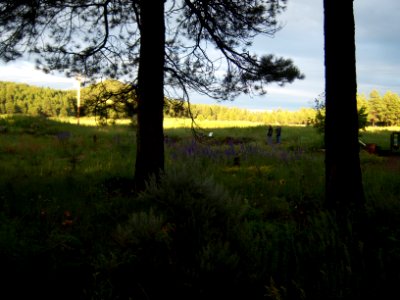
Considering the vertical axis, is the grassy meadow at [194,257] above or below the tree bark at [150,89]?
below

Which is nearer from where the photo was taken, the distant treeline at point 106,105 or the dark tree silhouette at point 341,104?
the dark tree silhouette at point 341,104

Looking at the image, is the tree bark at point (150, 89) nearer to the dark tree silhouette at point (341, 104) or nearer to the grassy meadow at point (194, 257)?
the grassy meadow at point (194, 257)

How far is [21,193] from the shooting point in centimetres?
614

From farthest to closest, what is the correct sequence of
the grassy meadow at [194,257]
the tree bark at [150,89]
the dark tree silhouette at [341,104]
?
the tree bark at [150,89], the dark tree silhouette at [341,104], the grassy meadow at [194,257]

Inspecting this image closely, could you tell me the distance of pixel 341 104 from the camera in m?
4.86

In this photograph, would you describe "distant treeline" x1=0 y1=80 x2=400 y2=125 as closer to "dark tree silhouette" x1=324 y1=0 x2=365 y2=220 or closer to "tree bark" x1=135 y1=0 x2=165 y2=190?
"tree bark" x1=135 y1=0 x2=165 y2=190

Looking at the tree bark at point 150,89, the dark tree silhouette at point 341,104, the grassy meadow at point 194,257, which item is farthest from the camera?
the tree bark at point 150,89

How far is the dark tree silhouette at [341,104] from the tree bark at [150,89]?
330cm

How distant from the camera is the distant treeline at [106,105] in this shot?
25.7ft

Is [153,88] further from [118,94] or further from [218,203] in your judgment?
[218,203]

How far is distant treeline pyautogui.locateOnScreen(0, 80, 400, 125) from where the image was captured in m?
7.85

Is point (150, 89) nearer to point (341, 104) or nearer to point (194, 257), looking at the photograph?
point (341, 104)

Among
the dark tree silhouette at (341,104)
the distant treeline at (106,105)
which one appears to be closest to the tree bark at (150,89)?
the distant treeline at (106,105)

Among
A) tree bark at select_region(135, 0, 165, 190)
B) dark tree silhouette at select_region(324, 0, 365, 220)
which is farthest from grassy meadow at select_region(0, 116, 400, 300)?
tree bark at select_region(135, 0, 165, 190)
